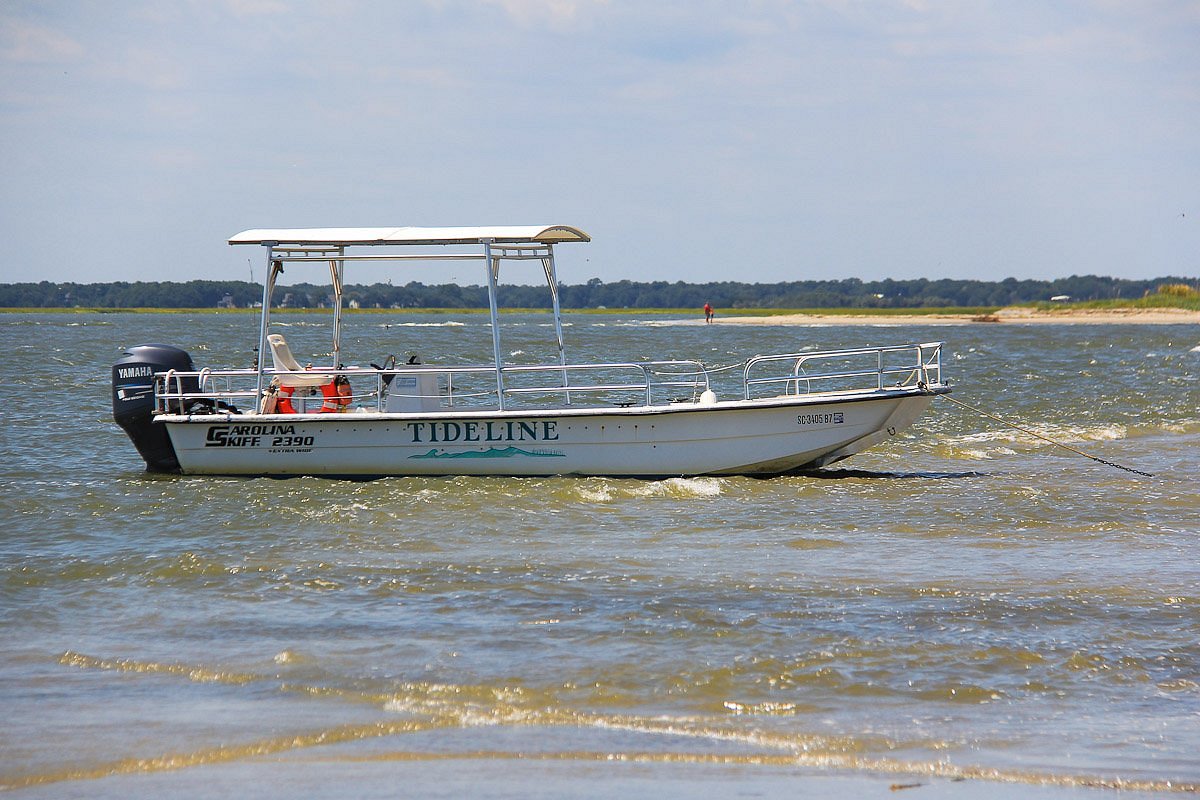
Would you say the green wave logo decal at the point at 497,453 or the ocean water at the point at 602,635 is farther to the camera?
the green wave logo decal at the point at 497,453

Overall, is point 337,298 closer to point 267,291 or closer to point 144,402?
point 267,291

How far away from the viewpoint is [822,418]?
1466 centimetres

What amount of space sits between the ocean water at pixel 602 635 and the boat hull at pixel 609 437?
303 mm

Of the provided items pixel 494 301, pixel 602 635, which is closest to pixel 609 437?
pixel 494 301

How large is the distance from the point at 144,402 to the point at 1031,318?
93561 millimetres

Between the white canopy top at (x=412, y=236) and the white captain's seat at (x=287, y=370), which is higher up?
the white canopy top at (x=412, y=236)

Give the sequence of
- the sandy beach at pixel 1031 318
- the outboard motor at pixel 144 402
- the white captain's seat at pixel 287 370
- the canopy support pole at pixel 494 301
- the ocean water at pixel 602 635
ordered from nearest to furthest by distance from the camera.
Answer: the ocean water at pixel 602 635 < the canopy support pole at pixel 494 301 < the white captain's seat at pixel 287 370 < the outboard motor at pixel 144 402 < the sandy beach at pixel 1031 318

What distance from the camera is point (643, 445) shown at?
47.9ft

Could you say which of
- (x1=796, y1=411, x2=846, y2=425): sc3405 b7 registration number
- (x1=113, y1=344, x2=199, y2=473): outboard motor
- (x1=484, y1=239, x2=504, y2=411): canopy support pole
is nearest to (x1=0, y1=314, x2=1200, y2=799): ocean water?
(x1=113, y1=344, x2=199, y2=473): outboard motor

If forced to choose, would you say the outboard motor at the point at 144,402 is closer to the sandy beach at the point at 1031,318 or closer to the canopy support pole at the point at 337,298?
the canopy support pole at the point at 337,298

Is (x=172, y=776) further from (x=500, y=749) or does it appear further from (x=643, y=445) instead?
(x=643, y=445)

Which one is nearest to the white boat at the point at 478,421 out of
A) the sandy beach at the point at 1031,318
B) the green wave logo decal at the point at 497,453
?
the green wave logo decal at the point at 497,453

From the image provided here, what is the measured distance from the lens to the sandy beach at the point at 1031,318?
281ft

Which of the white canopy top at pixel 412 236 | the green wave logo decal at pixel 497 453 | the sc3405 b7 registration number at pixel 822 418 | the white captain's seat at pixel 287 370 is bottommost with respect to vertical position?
the green wave logo decal at pixel 497 453
